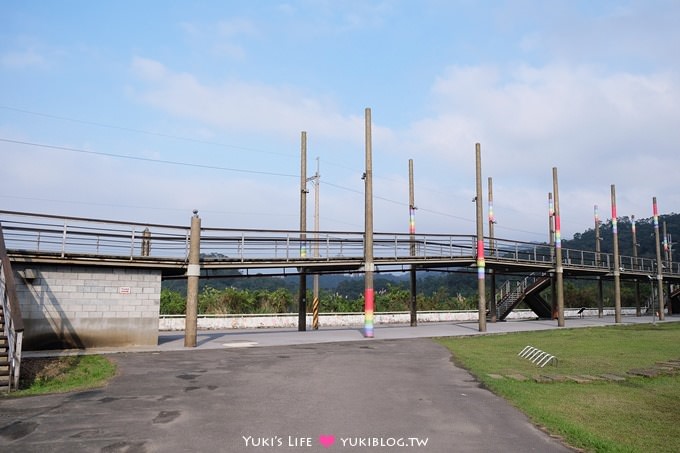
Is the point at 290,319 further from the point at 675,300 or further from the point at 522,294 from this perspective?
the point at 675,300

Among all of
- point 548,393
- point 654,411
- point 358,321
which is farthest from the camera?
point 358,321

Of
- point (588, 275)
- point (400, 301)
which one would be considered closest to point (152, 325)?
point (400, 301)

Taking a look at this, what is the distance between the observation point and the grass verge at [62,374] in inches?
431

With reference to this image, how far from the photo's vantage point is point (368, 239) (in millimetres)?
25031

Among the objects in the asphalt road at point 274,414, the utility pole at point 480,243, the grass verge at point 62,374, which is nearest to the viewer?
the asphalt road at point 274,414

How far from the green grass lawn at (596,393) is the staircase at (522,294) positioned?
20.9m

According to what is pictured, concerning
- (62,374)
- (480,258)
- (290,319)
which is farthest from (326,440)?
(290,319)

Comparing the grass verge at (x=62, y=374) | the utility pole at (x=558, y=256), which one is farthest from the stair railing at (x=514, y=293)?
the grass verge at (x=62, y=374)

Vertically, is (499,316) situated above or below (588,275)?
below

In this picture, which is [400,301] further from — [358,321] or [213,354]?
[213,354]

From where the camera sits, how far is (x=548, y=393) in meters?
10.8

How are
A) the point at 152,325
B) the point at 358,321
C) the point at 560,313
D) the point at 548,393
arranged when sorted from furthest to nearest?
the point at 358,321 → the point at 560,313 → the point at 152,325 → the point at 548,393

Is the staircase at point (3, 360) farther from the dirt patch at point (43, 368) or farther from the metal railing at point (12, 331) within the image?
the dirt patch at point (43, 368)

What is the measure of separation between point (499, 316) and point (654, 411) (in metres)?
34.1
